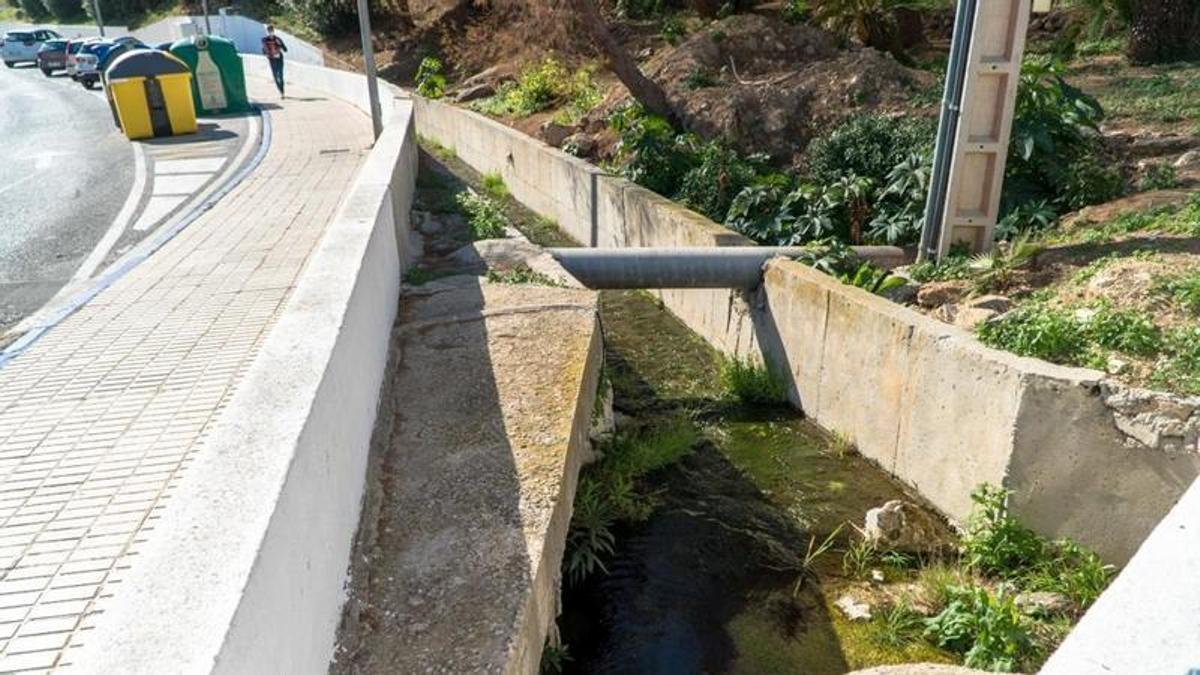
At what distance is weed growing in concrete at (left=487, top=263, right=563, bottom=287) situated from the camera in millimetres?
7836

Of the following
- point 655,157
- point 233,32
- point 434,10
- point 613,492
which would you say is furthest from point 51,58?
point 613,492

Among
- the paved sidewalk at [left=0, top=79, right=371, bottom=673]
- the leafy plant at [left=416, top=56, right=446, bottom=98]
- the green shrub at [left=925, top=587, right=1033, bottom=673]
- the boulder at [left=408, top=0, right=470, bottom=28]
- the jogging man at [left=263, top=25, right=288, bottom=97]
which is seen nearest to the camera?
the paved sidewalk at [left=0, top=79, right=371, bottom=673]

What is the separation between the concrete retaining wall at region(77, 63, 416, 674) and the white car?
49112mm

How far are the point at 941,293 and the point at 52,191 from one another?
44.2 feet

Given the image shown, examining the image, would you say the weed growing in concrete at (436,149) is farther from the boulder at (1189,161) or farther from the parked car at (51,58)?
the parked car at (51,58)

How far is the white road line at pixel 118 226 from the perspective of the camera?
364 inches

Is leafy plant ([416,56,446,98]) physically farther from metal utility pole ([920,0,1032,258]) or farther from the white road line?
metal utility pole ([920,0,1032,258])

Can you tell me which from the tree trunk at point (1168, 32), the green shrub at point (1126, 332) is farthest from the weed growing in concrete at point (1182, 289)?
the tree trunk at point (1168, 32)

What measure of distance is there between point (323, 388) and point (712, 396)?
5.36 meters

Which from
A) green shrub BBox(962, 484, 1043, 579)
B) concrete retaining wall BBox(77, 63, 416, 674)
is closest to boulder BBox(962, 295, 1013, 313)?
green shrub BBox(962, 484, 1043, 579)

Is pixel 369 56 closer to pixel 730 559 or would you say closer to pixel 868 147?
pixel 868 147

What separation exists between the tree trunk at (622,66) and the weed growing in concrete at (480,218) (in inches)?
141

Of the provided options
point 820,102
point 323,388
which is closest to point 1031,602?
point 323,388

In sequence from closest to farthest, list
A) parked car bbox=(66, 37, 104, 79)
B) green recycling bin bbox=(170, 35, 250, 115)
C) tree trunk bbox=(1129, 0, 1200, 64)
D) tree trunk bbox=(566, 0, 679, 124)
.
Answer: tree trunk bbox=(566, 0, 679, 124), tree trunk bbox=(1129, 0, 1200, 64), green recycling bin bbox=(170, 35, 250, 115), parked car bbox=(66, 37, 104, 79)
